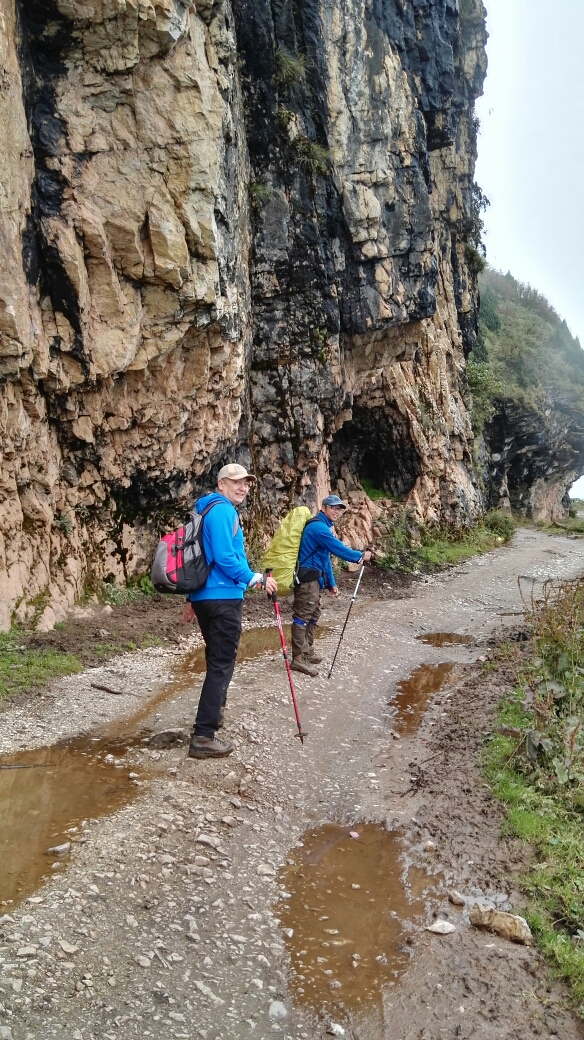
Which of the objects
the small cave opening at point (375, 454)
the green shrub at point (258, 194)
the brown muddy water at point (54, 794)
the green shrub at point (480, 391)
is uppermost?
the green shrub at point (258, 194)

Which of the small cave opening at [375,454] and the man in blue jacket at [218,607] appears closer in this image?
the man in blue jacket at [218,607]

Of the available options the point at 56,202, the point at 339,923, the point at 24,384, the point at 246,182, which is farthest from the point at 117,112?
the point at 339,923

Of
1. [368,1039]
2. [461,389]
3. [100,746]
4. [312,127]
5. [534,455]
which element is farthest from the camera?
[534,455]

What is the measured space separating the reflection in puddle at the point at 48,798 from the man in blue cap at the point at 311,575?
4.18 m

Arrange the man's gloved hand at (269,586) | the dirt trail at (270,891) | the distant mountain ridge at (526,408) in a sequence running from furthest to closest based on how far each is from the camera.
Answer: the distant mountain ridge at (526,408), the man's gloved hand at (269,586), the dirt trail at (270,891)

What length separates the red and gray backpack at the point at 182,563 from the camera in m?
6.97

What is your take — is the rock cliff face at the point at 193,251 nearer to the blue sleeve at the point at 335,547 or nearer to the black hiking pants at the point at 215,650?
the blue sleeve at the point at 335,547

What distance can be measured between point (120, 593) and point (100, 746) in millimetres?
6744

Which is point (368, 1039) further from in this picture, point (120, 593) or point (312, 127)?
point (312, 127)

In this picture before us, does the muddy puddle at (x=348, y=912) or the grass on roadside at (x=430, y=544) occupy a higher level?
the grass on roadside at (x=430, y=544)

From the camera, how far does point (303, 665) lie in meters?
11.0

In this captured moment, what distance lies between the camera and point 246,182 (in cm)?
1797

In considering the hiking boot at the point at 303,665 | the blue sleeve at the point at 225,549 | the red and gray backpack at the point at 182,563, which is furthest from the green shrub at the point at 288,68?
the red and gray backpack at the point at 182,563

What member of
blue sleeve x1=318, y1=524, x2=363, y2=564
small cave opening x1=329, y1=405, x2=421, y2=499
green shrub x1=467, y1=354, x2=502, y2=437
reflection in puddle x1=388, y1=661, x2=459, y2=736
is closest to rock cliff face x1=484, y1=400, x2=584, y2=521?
green shrub x1=467, y1=354, x2=502, y2=437
